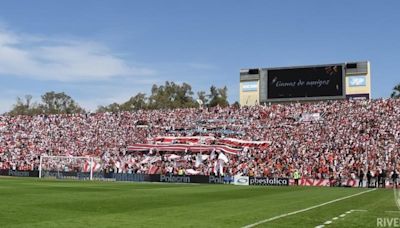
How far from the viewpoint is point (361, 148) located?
53.0m

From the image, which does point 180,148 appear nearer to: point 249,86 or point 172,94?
point 249,86

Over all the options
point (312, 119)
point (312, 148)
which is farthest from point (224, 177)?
point (312, 119)

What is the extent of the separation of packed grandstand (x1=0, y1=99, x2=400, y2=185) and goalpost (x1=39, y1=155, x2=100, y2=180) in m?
0.22

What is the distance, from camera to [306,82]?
7400cm

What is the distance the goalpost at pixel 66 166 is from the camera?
60.2 m

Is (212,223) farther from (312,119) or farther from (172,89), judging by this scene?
(172,89)

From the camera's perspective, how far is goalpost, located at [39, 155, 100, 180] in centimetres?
6019

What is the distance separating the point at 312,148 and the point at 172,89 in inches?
3618

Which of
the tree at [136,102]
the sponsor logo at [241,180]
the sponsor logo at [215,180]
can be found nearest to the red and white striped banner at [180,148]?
the sponsor logo at [215,180]

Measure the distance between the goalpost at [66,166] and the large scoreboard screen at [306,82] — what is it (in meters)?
28.0

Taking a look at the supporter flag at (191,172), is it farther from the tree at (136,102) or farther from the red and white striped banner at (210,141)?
the tree at (136,102)

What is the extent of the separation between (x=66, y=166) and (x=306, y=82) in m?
33.5

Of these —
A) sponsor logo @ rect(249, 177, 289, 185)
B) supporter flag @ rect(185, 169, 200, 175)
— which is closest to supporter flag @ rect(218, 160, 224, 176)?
supporter flag @ rect(185, 169, 200, 175)

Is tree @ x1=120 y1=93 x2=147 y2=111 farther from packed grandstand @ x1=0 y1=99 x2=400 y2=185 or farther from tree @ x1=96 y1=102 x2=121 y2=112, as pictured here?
packed grandstand @ x1=0 y1=99 x2=400 y2=185
